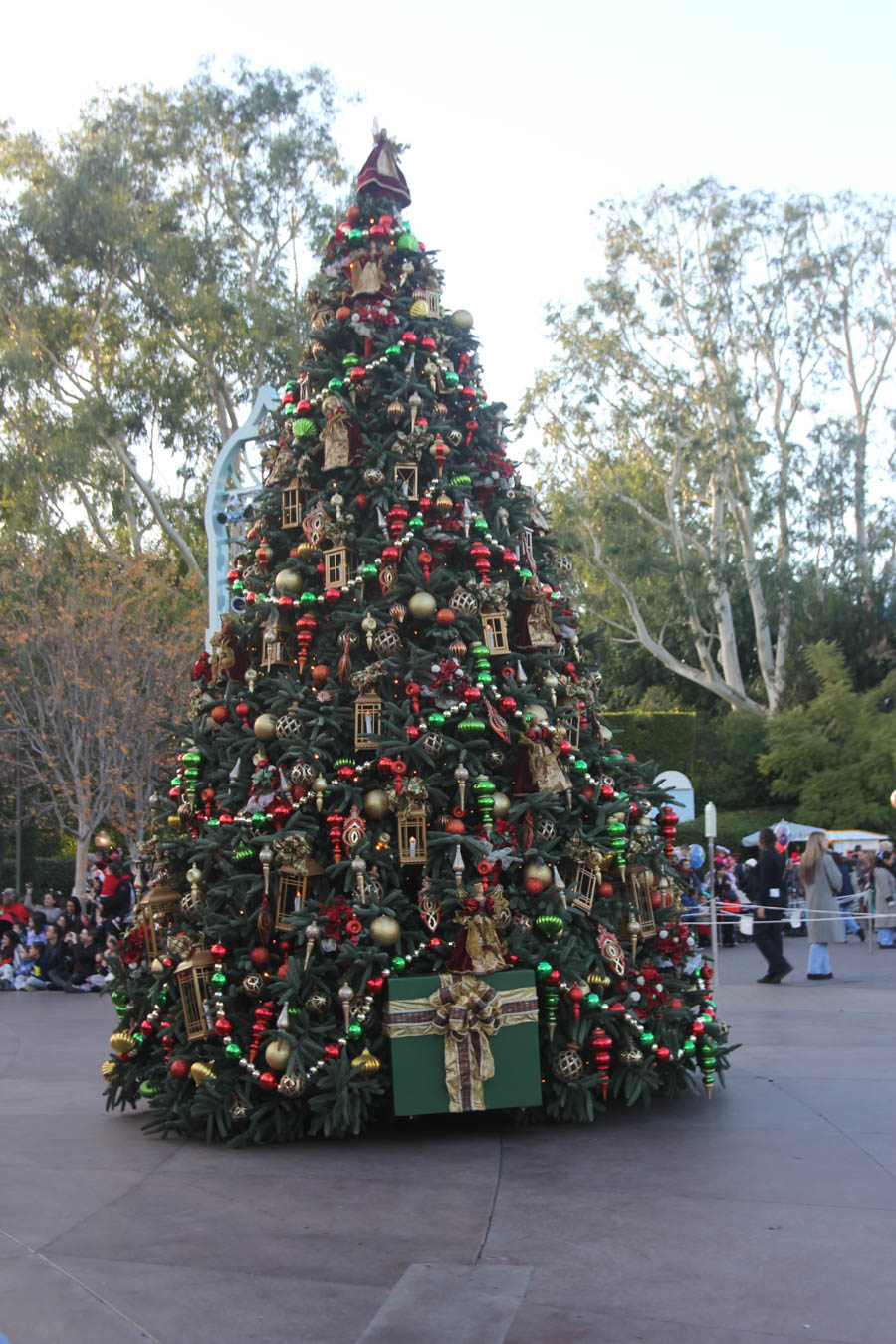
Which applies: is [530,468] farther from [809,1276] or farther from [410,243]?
[809,1276]

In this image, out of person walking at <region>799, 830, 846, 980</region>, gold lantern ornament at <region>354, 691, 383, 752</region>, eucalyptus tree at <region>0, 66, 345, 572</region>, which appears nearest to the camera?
gold lantern ornament at <region>354, 691, 383, 752</region>

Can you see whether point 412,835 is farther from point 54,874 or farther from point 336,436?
point 54,874

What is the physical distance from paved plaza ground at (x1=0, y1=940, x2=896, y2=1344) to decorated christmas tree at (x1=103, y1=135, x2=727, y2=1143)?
0.34m

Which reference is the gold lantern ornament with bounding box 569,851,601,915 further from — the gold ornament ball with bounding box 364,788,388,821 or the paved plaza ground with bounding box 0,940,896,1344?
the paved plaza ground with bounding box 0,940,896,1344

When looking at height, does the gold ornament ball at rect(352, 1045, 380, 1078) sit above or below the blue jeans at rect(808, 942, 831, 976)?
above

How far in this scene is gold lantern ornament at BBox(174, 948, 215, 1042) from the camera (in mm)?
6824

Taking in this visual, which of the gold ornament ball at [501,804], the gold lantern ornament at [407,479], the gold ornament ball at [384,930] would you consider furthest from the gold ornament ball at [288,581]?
the gold ornament ball at [384,930]

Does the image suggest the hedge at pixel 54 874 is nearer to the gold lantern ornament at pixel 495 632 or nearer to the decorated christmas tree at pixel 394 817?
the decorated christmas tree at pixel 394 817

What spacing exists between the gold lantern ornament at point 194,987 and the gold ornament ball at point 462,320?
158 inches

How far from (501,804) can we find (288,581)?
5.77 ft

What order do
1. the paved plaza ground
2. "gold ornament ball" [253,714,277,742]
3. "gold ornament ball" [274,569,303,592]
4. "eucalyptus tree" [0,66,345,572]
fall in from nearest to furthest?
the paved plaza ground → "gold ornament ball" [253,714,277,742] → "gold ornament ball" [274,569,303,592] → "eucalyptus tree" [0,66,345,572]

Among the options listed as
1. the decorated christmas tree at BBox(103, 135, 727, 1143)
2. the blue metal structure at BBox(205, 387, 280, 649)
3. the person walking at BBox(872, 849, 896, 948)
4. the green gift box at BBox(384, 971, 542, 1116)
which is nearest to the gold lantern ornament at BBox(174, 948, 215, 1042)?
the decorated christmas tree at BBox(103, 135, 727, 1143)

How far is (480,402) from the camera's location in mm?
7859

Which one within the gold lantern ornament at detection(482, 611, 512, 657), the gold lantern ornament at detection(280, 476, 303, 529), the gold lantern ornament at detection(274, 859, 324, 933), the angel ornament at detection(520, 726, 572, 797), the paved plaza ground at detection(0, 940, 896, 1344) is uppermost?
the gold lantern ornament at detection(280, 476, 303, 529)
